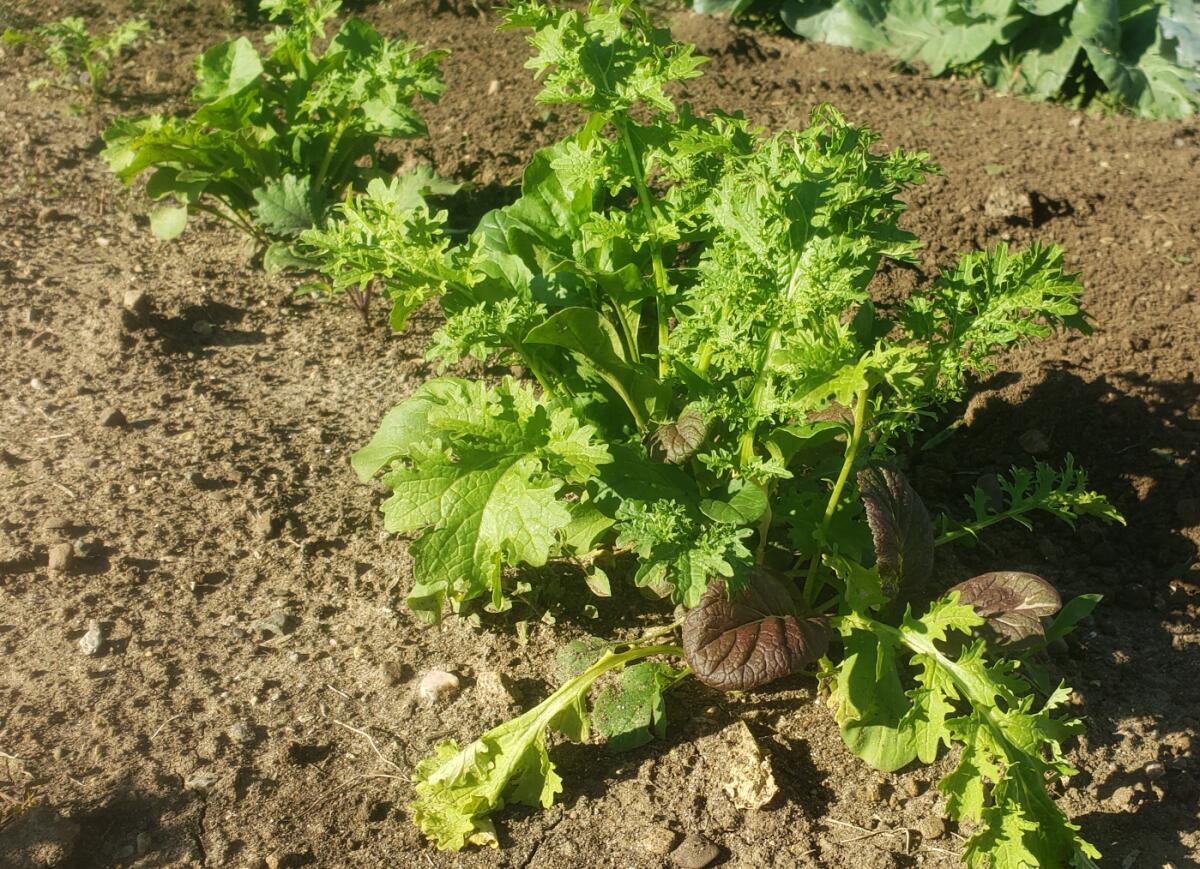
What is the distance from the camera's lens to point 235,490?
3.26 meters

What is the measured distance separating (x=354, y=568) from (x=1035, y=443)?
6.76 feet

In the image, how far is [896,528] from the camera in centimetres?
252

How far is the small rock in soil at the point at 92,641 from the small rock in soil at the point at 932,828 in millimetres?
2002

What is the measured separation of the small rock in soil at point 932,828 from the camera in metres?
2.41

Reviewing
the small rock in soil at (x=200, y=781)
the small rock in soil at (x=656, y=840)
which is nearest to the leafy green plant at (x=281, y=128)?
the small rock in soil at (x=200, y=781)

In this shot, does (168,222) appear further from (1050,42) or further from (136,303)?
(1050,42)

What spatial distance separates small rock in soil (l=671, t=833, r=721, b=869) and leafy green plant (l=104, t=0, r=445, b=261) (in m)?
2.57

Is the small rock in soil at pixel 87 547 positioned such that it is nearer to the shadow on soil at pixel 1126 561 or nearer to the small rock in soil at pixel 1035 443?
the shadow on soil at pixel 1126 561

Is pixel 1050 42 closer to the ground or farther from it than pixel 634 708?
farther from it

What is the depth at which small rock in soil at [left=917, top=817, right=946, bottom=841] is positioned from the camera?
2.41 meters

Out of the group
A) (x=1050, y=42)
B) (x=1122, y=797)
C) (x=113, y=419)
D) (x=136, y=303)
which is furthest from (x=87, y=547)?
(x=1050, y=42)

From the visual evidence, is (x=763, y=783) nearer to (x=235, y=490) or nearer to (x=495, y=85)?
(x=235, y=490)

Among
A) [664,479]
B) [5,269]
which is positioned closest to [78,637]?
[664,479]

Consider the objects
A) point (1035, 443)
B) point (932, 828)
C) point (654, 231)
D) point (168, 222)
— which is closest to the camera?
point (932, 828)
